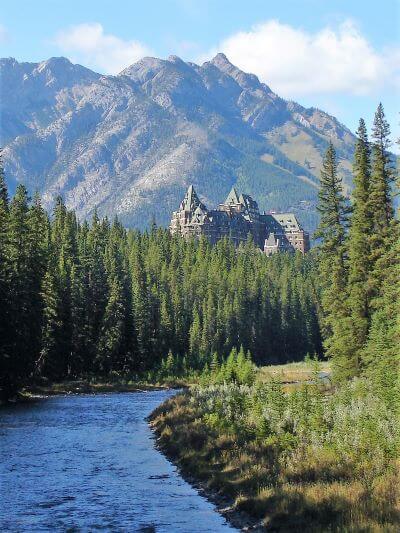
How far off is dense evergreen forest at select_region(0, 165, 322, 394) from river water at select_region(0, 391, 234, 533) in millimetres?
19827

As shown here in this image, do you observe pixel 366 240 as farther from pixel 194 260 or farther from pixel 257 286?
pixel 194 260

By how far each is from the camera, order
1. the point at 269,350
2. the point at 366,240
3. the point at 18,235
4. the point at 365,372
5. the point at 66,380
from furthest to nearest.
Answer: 1. the point at 269,350
2. the point at 66,380
3. the point at 18,235
4. the point at 366,240
5. the point at 365,372

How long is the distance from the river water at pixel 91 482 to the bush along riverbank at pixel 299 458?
1.23 meters

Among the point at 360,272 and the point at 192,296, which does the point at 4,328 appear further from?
the point at 192,296

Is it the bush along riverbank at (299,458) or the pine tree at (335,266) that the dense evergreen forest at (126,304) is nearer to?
the pine tree at (335,266)

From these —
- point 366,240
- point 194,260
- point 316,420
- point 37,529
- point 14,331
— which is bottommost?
point 37,529

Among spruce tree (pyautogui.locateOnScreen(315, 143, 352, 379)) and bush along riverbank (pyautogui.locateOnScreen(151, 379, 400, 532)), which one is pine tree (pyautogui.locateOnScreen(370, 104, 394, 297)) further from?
bush along riverbank (pyautogui.locateOnScreen(151, 379, 400, 532))

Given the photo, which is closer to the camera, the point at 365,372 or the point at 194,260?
the point at 365,372

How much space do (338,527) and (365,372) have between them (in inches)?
1291

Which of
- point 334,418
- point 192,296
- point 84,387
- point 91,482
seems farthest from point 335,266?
point 192,296

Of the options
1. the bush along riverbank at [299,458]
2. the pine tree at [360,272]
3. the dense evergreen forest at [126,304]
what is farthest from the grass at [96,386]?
the bush along riverbank at [299,458]

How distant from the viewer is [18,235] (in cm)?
6719

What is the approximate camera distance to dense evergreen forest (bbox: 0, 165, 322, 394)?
65031 mm

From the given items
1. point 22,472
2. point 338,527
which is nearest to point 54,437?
point 22,472
